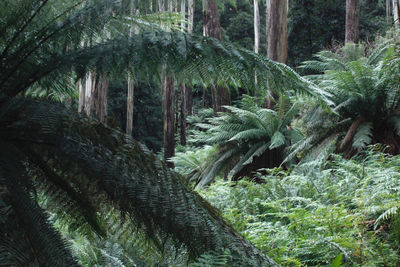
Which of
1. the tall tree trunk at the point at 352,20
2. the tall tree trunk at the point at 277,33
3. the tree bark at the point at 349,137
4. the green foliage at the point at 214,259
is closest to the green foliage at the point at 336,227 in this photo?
the green foliage at the point at 214,259

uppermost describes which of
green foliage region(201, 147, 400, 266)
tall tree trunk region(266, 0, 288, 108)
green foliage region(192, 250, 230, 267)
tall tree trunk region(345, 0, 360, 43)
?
tall tree trunk region(345, 0, 360, 43)

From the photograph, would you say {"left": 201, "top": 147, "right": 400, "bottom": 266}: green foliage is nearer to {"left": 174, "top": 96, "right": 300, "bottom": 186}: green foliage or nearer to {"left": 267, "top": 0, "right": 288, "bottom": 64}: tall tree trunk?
{"left": 174, "top": 96, "right": 300, "bottom": 186}: green foliage

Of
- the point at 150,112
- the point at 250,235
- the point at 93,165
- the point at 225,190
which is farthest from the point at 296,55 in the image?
the point at 93,165

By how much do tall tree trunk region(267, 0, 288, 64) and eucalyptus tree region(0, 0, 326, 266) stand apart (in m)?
5.74

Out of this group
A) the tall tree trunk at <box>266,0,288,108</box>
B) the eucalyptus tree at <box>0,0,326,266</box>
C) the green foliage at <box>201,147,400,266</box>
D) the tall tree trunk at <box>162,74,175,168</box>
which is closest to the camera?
the eucalyptus tree at <box>0,0,326,266</box>

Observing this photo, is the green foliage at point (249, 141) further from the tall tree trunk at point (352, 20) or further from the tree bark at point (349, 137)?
the tall tree trunk at point (352, 20)

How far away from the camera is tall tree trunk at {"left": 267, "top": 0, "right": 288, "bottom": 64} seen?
7355 millimetres

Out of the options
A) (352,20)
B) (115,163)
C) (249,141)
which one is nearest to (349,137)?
(249,141)

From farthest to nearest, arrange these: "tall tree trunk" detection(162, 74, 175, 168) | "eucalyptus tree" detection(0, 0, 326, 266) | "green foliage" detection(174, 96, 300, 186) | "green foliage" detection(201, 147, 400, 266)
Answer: "tall tree trunk" detection(162, 74, 175, 168) < "green foliage" detection(174, 96, 300, 186) < "green foliage" detection(201, 147, 400, 266) < "eucalyptus tree" detection(0, 0, 326, 266)

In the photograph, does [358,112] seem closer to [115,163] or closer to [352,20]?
[115,163]

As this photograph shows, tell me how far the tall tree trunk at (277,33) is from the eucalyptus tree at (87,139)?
574 cm

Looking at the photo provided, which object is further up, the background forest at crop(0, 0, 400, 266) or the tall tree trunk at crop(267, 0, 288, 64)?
the tall tree trunk at crop(267, 0, 288, 64)

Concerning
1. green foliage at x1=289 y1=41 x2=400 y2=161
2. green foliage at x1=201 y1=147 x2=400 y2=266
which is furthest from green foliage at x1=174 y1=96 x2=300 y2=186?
green foliage at x1=201 y1=147 x2=400 y2=266

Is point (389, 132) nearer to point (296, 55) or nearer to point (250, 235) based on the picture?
point (250, 235)
